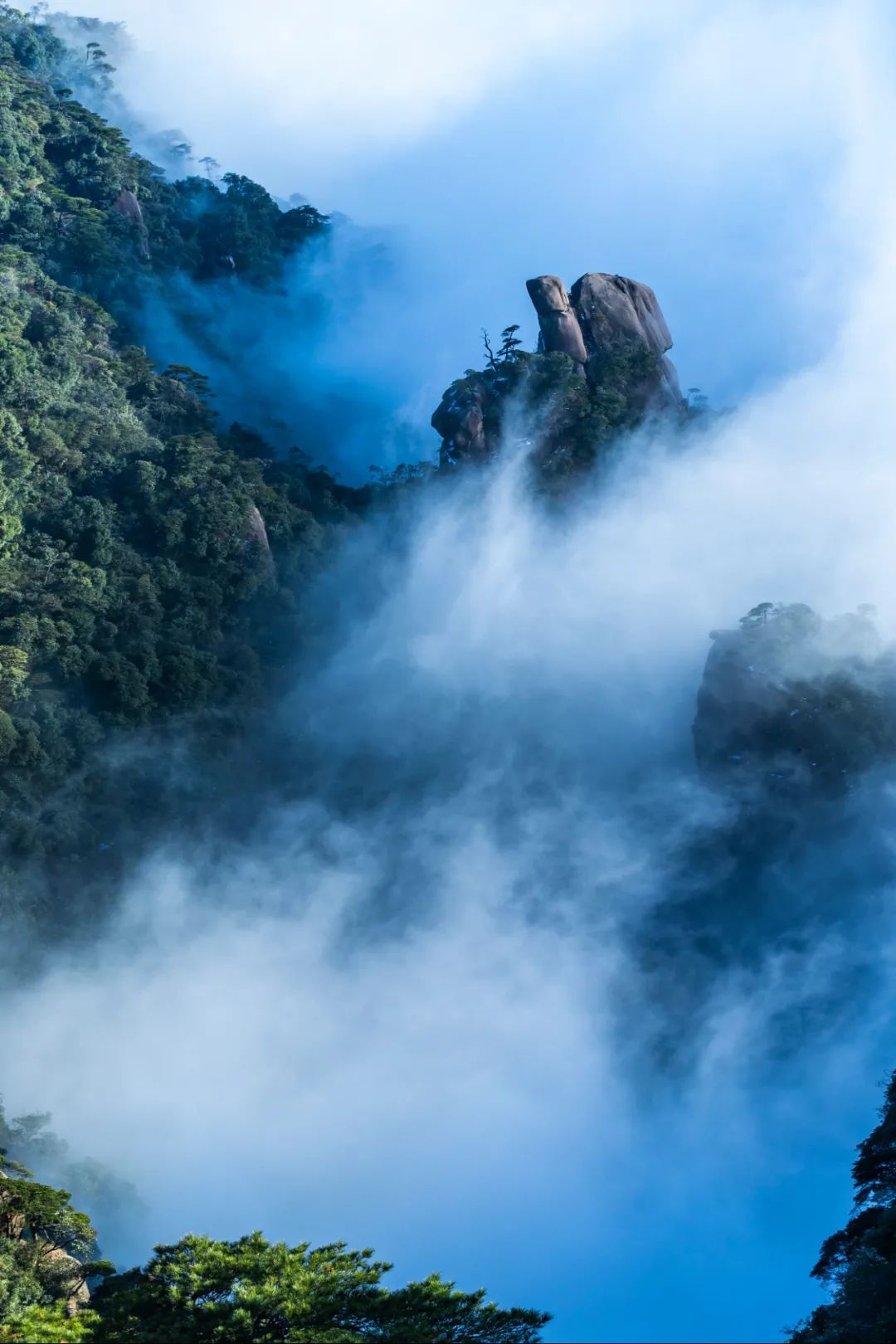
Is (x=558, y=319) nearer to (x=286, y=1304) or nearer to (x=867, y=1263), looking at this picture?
(x=867, y=1263)

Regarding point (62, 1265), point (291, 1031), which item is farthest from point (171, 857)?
point (62, 1265)

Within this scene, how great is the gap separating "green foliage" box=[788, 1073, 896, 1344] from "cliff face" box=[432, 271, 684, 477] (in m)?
29.2

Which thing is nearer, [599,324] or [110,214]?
[599,324]

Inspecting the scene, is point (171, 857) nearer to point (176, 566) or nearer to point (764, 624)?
Answer: point (176, 566)

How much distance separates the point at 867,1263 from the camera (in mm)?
25297

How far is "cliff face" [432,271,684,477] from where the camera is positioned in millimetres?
55719

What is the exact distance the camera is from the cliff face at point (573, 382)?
55719 mm

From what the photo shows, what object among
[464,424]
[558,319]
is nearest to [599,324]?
[558,319]

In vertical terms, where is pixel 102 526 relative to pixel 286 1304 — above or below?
above

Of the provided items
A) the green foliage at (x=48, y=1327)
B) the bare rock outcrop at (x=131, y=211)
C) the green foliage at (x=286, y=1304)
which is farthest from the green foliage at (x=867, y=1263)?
the bare rock outcrop at (x=131, y=211)

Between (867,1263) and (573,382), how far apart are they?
36507mm

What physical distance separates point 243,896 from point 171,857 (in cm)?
240

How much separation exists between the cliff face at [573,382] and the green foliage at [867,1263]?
95.9 ft

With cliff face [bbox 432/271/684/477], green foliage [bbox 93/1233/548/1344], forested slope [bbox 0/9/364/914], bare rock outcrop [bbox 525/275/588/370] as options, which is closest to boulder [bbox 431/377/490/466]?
cliff face [bbox 432/271/684/477]
